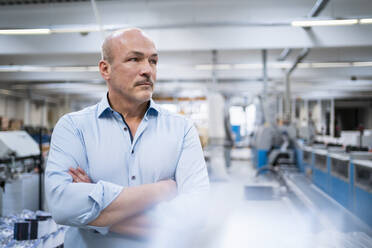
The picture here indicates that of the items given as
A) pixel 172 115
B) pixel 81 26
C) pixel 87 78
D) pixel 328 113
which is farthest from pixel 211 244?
pixel 328 113

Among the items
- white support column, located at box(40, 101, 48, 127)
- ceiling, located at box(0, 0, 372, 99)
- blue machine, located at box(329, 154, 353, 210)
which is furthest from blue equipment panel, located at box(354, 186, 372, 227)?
white support column, located at box(40, 101, 48, 127)

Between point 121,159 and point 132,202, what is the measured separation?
0.51ft

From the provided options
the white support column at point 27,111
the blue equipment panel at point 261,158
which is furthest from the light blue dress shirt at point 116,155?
the white support column at point 27,111

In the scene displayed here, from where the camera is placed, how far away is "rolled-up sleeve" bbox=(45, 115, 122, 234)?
0.87m

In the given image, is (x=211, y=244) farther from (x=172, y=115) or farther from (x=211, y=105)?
(x=211, y=105)

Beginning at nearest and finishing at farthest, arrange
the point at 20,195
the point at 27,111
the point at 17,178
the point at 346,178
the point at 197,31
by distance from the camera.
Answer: the point at 20,195 < the point at 17,178 < the point at 346,178 < the point at 197,31 < the point at 27,111

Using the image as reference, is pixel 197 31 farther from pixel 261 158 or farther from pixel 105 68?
pixel 105 68

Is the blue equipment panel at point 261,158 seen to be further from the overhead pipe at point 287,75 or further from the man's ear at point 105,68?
the man's ear at point 105,68

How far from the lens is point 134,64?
0.96 metres

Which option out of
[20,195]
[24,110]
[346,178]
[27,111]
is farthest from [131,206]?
[24,110]

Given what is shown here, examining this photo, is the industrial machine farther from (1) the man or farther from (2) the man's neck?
(2) the man's neck

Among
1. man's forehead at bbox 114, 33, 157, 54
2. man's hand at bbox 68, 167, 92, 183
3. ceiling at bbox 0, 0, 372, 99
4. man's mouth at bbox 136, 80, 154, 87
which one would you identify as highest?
ceiling at bbox 0, 0, 372, 99

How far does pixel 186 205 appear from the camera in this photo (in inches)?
36.9

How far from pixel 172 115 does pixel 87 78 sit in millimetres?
8616
